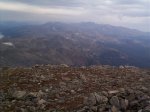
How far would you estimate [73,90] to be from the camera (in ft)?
82.3

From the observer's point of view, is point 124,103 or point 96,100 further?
point 96,100

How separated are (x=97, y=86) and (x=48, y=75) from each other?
17.4ft

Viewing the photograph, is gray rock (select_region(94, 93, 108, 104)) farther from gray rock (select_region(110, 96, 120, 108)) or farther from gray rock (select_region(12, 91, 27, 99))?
gray rock (select_region(12, 91, 27, 99))

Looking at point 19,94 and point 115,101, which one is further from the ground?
point 115,101

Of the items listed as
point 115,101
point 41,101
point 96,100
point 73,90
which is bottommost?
point 41,101

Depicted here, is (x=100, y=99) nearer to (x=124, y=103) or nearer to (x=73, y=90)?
(x=124, y=103)

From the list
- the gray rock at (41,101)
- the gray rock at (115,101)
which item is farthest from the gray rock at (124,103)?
the gray rock at (41,101)

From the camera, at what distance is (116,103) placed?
20.0m

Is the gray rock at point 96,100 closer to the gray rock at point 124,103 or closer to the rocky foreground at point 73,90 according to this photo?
the rocky foreground at point 73,90

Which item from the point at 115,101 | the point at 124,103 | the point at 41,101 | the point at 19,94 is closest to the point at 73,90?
the point at 41,101

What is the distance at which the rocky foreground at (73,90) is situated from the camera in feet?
66.3

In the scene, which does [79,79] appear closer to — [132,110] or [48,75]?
[48,75]

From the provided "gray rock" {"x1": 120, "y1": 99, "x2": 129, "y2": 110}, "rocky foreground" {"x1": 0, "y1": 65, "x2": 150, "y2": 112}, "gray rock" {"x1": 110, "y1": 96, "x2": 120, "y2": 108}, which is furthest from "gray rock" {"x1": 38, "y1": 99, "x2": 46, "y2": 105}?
"gray rock" {"x1": 120, "y1": 99, "x2": 129, "y2": 110}

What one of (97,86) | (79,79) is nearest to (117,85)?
(97,86)
